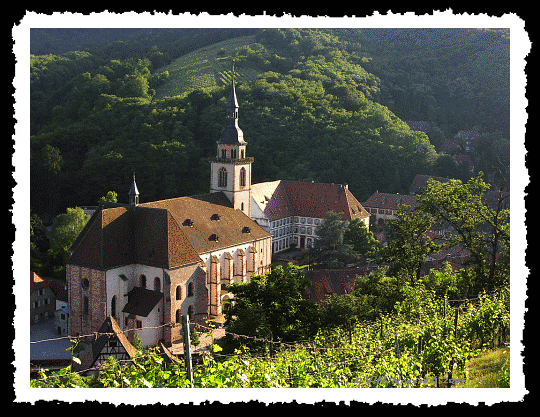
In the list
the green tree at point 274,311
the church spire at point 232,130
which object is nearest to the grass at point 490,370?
the green tree at point 274,311

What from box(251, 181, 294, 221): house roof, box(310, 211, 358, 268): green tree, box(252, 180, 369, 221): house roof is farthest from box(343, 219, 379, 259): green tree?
box(251, 181, 294, 221): house roof

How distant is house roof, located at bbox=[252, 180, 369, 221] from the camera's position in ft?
211

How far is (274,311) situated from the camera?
26.9m

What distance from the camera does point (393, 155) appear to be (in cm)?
8394

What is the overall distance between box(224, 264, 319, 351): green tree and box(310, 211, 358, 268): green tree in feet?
89.8

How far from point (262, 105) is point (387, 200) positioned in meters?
24.9

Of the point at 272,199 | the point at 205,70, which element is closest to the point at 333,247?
the point at 272,199

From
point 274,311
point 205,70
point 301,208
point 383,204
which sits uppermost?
point 205,70

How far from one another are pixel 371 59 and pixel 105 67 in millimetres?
43737

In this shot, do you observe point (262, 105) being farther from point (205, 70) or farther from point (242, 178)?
point (242, 178)

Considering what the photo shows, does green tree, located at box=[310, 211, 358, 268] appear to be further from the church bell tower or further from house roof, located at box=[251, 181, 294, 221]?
the church bell tower

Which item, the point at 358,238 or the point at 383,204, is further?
the point at 383,204

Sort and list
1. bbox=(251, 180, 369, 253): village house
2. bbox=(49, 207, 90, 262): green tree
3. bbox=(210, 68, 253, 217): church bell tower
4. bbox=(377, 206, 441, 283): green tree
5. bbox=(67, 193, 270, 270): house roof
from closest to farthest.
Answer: bbox=(377, 206, 441, 283): green tree < bbox=(67, 193, 270, 270): house roof < bbox=(210, 68, 253, 217): church bell tower < bbox=(49, 207, 90, 262): green tree < bbox=(251, 180, 369, 253): village house

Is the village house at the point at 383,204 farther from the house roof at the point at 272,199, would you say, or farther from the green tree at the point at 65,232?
the green tree at the point at 65,232
